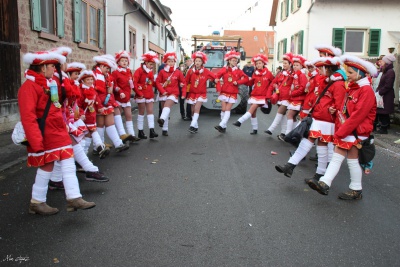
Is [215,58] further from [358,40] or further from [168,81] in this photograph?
[358,40]

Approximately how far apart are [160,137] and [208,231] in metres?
5.82

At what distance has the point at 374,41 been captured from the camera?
22938 mm

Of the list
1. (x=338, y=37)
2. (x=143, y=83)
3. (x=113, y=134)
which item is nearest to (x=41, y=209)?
(x=113, y=134)

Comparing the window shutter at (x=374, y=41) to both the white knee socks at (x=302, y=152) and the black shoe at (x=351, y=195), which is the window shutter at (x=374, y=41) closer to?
the white knee socks at (x=302, y=152)

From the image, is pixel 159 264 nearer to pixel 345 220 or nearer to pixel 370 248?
pixel 370 248

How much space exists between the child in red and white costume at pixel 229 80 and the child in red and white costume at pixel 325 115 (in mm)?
4317

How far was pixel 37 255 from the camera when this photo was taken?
134 inches

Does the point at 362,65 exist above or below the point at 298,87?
above

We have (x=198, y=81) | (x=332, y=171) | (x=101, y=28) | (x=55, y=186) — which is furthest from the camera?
(x=101, y=28)

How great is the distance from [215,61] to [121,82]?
930 centimetres

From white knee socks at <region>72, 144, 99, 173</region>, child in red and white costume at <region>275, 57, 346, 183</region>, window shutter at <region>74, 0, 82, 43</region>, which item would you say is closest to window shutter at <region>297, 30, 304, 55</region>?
window shutter at <region>74, 0, 82, 43</region>

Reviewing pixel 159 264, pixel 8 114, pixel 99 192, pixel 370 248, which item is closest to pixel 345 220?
pixel 370 248

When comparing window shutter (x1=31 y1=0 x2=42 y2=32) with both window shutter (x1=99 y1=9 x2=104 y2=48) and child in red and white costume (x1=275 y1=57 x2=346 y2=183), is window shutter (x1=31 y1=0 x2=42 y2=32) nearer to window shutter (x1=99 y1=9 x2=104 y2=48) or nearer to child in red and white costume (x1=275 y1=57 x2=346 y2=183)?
window shutter (x1=99 y1=9 x2=104 y2=48)

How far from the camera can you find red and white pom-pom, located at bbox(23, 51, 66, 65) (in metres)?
4.17
